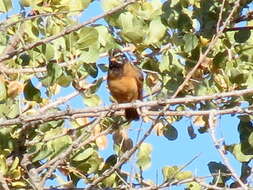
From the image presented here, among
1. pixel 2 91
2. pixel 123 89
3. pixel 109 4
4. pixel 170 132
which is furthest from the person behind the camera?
pixel 123 89

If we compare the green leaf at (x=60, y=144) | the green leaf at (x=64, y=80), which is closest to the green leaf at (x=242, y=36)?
the green leaf at (x=64, y=80)

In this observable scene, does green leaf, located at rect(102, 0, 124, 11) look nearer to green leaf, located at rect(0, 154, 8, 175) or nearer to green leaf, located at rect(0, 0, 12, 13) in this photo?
green leaf, located at rect(0, 0, 12, 13)

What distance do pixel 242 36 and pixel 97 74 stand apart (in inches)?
26.8

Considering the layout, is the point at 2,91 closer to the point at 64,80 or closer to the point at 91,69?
the point at 64,80

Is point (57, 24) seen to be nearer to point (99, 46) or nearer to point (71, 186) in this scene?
point (99, 46)

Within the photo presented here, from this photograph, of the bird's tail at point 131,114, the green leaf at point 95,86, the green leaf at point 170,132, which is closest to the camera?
the green leaf at point 95,86

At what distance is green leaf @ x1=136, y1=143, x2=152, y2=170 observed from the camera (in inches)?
149

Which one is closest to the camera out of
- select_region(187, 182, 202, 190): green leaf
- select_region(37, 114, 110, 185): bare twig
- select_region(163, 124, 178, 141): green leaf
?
select_region(37, 114, 110, 185): bare twig

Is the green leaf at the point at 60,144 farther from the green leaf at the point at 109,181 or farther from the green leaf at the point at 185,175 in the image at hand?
the green leaf at the point at 185,175

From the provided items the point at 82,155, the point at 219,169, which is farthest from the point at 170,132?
the point at 82,155

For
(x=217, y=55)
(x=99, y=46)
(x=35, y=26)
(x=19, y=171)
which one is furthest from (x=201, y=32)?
(x=19, y=171)

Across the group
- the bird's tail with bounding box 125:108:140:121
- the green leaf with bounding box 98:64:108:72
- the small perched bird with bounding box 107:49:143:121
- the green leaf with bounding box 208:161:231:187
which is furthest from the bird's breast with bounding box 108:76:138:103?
the green leaf with bounding box 208:161:231:187

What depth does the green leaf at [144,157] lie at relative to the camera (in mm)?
3789

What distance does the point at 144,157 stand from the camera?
380 cm
